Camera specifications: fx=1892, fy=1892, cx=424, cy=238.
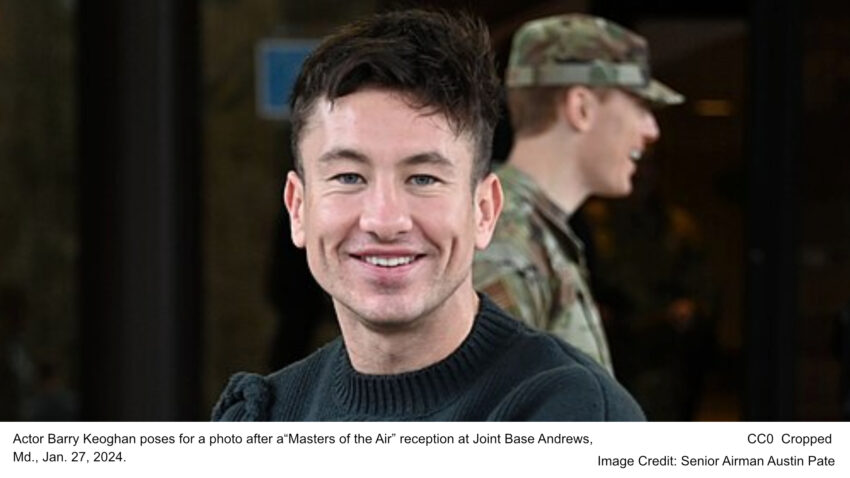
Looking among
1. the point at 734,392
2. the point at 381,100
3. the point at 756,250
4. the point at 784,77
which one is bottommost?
the point at 734,392

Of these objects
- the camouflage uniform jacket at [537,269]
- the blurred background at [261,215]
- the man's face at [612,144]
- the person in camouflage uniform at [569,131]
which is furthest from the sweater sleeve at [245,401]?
the blurred background at [261,215]

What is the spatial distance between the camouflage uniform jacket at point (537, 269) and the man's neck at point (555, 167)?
0.5 inches

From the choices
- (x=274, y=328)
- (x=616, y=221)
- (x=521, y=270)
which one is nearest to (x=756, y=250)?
(x=616, y=221)

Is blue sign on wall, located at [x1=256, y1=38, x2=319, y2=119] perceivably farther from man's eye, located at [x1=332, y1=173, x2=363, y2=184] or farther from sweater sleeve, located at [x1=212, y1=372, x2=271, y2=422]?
man's eye, located at [x1=332, y1=173, x2=363, y2=184]

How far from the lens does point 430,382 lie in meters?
1.50

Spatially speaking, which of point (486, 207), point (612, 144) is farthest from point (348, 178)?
point (612, 144)

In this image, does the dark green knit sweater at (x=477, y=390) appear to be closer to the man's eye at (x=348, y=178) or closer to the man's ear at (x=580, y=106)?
the man's eye at (x=348, y=178)

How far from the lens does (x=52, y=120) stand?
4.73 meters

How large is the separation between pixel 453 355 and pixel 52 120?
11.1 feet

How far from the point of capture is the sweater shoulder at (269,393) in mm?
1540

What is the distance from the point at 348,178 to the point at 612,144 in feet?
3.41

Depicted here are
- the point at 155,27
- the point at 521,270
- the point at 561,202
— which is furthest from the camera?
the point at 155,27
